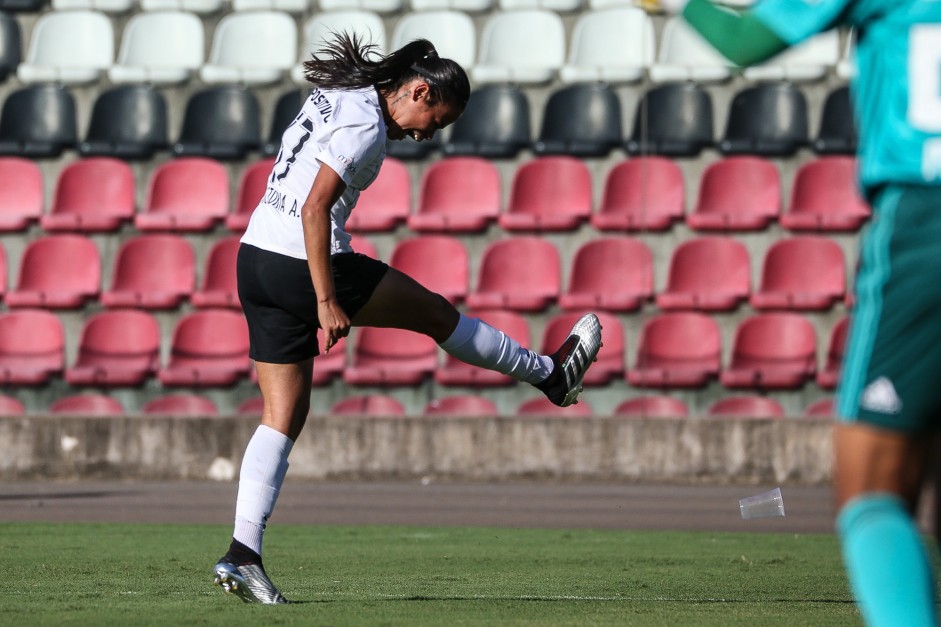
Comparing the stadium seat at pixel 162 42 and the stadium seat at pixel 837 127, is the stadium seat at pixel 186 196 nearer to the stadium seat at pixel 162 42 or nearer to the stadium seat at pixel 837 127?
the stadium seat at pixel 162 42

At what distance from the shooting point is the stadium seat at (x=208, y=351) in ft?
49.3

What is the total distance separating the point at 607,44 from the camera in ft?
55.4

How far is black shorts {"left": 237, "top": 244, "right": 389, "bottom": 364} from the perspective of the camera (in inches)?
219

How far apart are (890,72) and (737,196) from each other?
41.3 feet

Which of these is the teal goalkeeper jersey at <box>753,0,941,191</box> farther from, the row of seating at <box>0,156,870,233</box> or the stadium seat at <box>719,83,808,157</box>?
the stadium seat at <box>719,83,808,157</box>

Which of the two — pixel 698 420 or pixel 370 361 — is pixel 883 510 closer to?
pixel 698 420

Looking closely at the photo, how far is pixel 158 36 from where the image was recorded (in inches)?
698

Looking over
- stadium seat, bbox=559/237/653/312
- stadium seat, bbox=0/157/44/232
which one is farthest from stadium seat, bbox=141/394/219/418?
stadium seat, bbox=559/237/653/312

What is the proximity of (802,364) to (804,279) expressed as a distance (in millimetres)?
943

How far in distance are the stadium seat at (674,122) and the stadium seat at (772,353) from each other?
202 centimetres

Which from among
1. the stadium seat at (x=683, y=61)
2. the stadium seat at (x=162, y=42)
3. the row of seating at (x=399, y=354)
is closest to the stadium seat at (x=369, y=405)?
the row of seating at (x=399, y=354)

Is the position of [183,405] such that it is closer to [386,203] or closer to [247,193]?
[247,193]

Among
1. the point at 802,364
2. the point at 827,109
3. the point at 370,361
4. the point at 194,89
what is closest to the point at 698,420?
the point at 802,364

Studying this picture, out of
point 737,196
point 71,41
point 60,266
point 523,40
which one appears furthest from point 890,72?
point 71,41
